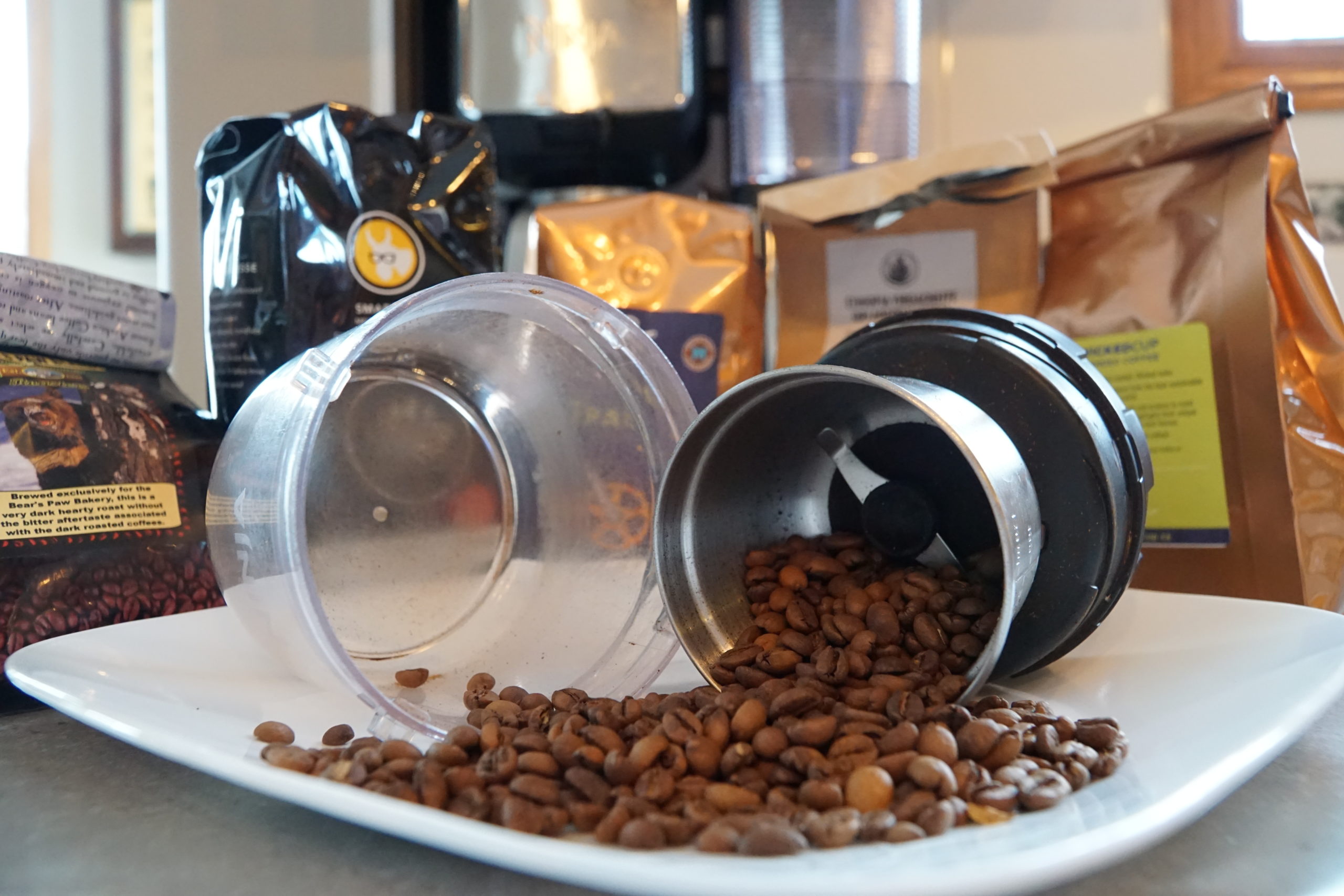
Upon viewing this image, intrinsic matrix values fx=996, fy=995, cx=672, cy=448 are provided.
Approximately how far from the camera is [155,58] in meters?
1.26

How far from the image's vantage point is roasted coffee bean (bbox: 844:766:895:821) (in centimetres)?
47

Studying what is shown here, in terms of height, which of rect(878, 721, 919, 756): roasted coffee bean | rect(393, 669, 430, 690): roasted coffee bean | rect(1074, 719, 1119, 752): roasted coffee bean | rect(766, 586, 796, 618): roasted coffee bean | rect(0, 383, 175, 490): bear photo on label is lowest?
rect(393, 669, 430, 690): roasted coffee bean

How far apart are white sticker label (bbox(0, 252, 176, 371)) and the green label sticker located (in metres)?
0.88

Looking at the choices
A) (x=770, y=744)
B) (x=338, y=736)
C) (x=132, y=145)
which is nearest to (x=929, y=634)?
(x=770, y=744)

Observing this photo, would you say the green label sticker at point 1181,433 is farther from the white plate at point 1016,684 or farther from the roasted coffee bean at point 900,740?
the roasted coffee bean at point 900,740

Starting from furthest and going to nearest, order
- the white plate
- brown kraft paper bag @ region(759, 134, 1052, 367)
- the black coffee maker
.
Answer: the black coffee maker, brown kraft paper bag @ region(759, 134, 1052, 367), the white plate

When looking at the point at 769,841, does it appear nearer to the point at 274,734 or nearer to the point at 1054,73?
the point at 274,734

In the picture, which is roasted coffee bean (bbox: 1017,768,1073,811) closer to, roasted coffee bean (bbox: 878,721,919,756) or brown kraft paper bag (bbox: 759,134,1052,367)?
roasted coffee bean (bbox: 878,721,919,756)

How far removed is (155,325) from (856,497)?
62 cm

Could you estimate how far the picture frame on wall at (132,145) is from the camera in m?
1.82

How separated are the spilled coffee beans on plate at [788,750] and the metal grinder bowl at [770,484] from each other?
45 millimetres

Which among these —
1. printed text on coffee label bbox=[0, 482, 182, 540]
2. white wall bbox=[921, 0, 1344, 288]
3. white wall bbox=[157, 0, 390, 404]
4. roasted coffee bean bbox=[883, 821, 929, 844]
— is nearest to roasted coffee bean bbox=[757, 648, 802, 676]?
roasted coffee bean bbox=[883, 821, 929, 844]

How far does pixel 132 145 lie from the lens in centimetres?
185

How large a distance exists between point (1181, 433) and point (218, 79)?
1188 mm
